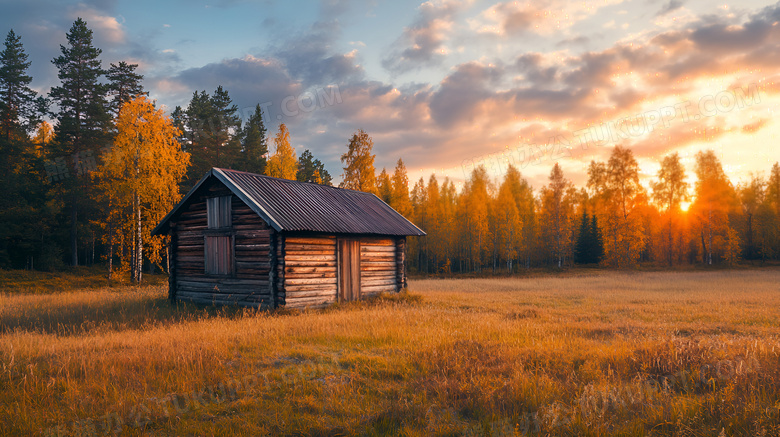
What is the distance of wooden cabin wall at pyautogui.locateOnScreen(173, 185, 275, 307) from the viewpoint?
17172 mm

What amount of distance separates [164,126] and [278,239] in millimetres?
19785

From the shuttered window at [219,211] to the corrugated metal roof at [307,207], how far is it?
0.93m

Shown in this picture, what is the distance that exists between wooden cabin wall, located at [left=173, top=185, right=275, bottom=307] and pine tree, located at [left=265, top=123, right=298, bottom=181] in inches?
919

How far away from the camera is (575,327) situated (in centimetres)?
1245

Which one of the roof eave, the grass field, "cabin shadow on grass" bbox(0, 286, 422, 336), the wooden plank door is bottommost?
"cabin shadow on grass" bbox(0, 286, 422, 336)

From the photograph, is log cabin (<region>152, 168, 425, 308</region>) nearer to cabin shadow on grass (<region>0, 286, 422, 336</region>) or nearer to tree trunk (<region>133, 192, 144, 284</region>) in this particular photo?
cabin shadow on grass (<region>0, 286, 422, 336</region>)

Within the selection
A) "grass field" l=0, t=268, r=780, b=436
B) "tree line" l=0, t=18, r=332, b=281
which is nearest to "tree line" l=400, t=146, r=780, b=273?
"tree line" l=0, t=18, r=332, b=281

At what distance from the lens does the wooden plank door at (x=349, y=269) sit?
752 inches

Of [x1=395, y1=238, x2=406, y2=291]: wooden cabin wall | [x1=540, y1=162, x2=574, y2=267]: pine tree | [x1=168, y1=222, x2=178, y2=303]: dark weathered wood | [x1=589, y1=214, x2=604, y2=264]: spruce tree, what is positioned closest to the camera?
[x1=168, y1=222, x2=178, y2=303]: dark weathered wood

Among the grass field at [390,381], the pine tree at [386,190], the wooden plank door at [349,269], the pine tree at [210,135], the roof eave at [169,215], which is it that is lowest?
the grass field at [390,381]

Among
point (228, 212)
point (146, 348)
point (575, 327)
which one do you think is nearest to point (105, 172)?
point (228, 212)

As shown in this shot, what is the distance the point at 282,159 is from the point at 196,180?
9634 mm

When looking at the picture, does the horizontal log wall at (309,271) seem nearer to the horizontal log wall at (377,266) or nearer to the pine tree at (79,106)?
the horizontal log wall at (377,266)

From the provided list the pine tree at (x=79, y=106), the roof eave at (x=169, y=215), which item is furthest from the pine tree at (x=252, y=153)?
the roof eave at (x=169, y=215)
